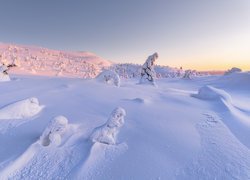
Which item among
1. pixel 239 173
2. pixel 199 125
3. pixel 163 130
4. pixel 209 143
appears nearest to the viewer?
pixel 239 173

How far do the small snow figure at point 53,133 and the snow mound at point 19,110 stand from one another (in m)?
1.89

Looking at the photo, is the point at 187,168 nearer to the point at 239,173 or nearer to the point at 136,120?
the point at 239,173

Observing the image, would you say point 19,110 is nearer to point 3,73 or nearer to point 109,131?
point 109,131

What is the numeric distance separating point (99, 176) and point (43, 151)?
1.46m

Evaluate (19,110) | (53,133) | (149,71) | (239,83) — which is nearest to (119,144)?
(53,133)

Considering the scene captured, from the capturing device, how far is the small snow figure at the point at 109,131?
4840 millimetres

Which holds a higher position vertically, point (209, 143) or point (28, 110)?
point (28, 110)

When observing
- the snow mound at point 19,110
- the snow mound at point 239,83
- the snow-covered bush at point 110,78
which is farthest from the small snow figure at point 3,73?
the snow mound at point 239,83

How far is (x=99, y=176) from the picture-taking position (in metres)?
3.88

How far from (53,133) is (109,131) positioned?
50.6 inches

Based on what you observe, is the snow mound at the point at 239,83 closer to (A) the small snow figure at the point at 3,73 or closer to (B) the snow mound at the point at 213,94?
(B) the snow mound at the point at 213,94

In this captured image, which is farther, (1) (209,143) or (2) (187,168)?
(1) (209,143)

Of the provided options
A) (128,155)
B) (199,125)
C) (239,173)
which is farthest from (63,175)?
(199,125)

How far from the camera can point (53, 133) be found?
15.8 feet
